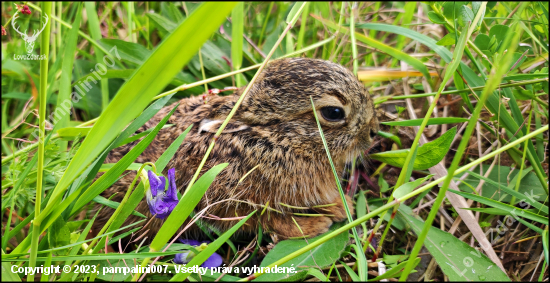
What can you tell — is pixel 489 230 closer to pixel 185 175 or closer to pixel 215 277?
pixel 215 277

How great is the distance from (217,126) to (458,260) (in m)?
1.67

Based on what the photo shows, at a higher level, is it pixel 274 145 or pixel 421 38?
pixel 421 38

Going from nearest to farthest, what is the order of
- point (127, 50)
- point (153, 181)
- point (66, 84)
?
point (153, 181), point (66, 84), point (127, 50)

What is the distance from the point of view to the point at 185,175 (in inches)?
99.4

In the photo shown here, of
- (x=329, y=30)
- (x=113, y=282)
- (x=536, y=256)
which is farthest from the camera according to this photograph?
(x=329, y=30)

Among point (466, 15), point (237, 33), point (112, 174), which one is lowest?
point (112, 174)

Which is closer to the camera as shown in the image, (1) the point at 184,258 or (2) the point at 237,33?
(1) the point at 184,258

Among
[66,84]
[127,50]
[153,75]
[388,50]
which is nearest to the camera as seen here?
[153,75]

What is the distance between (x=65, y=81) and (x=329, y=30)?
2.42 metres

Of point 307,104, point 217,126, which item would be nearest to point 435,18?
point 307,104

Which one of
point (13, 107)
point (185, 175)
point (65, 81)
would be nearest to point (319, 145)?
point (185, 175)

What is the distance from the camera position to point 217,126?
255cm

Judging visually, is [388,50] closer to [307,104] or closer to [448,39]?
[448,39]

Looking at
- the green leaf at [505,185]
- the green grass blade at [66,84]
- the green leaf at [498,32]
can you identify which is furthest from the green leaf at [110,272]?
the green leaf at [498,32]
